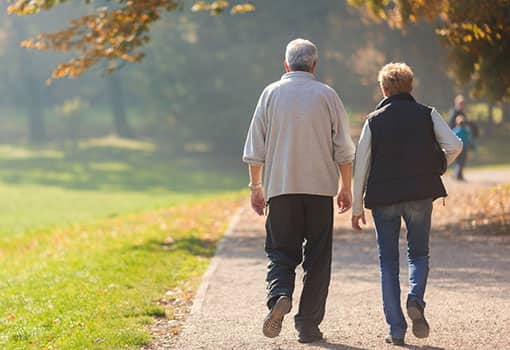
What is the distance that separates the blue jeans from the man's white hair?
113 cm

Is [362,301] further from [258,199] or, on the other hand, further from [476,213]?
[476,213]

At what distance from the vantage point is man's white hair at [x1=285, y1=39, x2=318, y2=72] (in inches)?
256

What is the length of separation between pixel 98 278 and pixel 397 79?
4.88 metres

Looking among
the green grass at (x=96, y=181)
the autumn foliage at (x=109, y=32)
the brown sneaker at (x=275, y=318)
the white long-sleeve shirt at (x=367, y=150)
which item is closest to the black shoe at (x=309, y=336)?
the brown sneaker at (x=275, y=318)

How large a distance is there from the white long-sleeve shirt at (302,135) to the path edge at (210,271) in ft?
6.14

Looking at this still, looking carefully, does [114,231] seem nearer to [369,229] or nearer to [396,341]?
[369,229]

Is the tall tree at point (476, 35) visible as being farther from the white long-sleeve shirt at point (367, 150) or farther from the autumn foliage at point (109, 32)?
the white long-sleeve shirt at point (367, 150)

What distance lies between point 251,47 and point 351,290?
115 feet

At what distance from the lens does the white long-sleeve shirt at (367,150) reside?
6.30 m

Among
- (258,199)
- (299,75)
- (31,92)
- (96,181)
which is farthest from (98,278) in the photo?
(31,92)

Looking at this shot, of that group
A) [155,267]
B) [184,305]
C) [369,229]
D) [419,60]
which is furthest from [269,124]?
[419,60]

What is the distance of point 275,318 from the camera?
6242 millimetres

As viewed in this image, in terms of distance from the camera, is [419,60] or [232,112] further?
[232,112]

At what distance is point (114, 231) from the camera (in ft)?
56.9
